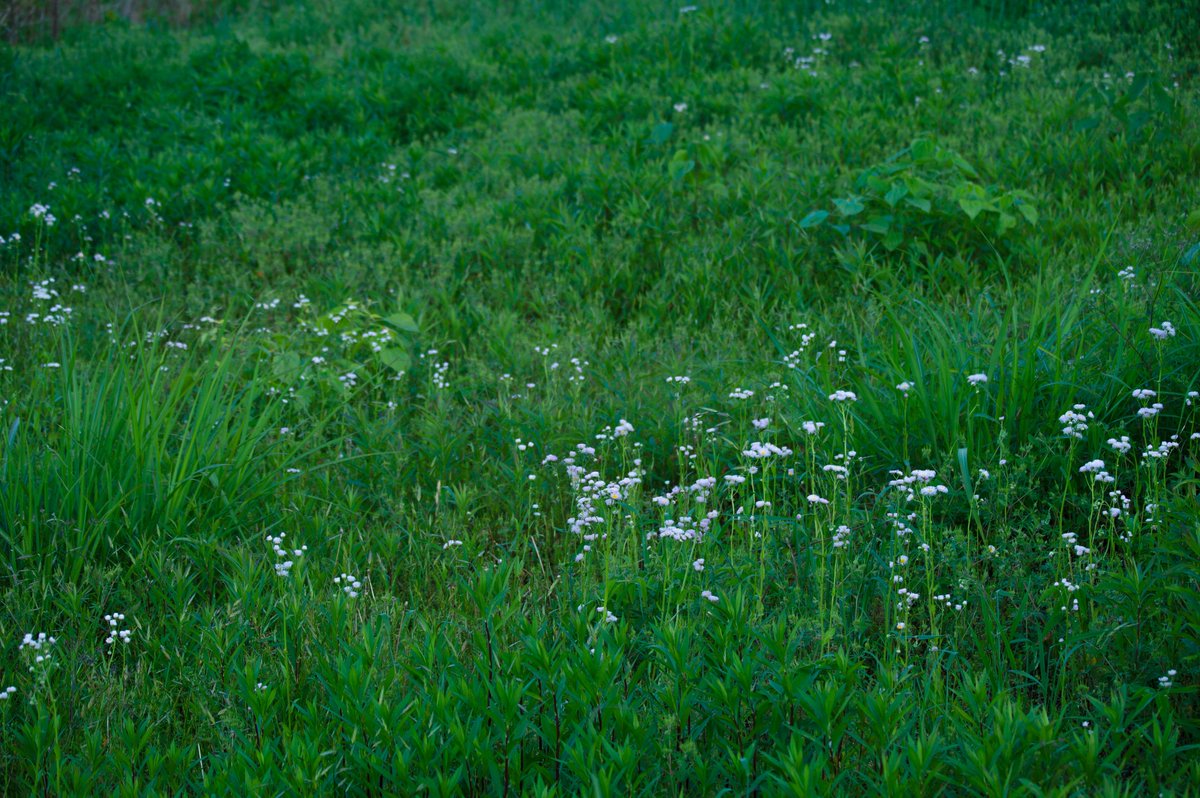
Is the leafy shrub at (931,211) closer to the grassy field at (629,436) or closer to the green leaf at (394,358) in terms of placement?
the grassy field at (629,436)

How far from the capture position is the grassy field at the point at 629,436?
111 inches

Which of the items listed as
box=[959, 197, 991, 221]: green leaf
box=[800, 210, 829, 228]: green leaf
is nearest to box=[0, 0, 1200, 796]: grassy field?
box=[959, 197, 991, 221]: green leaf

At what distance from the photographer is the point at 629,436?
4.97 m

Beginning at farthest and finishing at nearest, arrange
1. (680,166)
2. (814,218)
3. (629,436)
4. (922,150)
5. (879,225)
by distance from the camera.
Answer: (680,166) → (922,150) → (814,218) → (879,225) → (629,436)

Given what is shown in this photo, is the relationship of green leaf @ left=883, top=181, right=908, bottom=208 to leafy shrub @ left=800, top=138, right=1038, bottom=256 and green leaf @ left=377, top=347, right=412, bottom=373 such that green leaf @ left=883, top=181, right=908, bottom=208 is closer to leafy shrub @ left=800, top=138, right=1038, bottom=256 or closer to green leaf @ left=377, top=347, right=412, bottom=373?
leafy shrub @ left=800, top=138, right=1038, bottom=256

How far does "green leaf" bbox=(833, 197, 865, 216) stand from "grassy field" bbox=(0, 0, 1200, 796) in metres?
0.02

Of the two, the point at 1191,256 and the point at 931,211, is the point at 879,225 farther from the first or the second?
the point at 1191,256

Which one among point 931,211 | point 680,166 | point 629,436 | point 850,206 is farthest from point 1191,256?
point 680,166

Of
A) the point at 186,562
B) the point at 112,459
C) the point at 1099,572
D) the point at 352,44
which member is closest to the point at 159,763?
the point at 186,562

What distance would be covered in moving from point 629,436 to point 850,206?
8.51ft

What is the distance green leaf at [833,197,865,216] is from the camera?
256 inches

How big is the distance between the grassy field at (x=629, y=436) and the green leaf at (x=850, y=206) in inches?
0.9

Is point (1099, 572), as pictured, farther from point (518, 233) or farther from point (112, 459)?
point (518, 233)


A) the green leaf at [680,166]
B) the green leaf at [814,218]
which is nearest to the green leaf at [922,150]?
the green leaf at [814,218]
